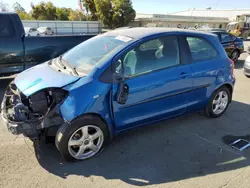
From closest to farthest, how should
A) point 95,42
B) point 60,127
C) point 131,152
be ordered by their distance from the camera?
point 60,127 → point 131,152 → point 95,42

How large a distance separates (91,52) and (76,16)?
176ft

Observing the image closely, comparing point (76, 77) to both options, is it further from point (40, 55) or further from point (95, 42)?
point (40, 55)

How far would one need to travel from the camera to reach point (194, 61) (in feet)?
12.5

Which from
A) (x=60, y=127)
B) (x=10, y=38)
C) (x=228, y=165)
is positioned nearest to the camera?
(x=60, y=127)

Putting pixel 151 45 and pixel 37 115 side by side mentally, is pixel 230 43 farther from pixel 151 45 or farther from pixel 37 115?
pixel 37 115

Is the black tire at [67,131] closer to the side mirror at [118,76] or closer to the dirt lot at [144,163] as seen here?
the dirt lot at [144,163]

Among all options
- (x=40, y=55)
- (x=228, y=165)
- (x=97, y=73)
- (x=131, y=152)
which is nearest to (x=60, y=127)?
(x=97, y=73)

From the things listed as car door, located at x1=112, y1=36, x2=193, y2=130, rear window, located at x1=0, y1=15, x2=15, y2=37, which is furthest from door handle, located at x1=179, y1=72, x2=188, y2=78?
rear window, located at x1=0, y1=15, x2=15, y2=37

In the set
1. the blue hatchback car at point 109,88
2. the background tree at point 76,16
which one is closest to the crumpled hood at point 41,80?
the blue hatchback car at point 109,88

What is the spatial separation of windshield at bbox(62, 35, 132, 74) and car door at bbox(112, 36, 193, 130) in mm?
288

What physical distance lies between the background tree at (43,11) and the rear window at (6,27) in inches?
1962

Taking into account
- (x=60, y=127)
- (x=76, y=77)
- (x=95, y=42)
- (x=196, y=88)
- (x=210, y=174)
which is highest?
(x=95, y=42)

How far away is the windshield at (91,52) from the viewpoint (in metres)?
3.21

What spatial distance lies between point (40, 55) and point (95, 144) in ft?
13.2
